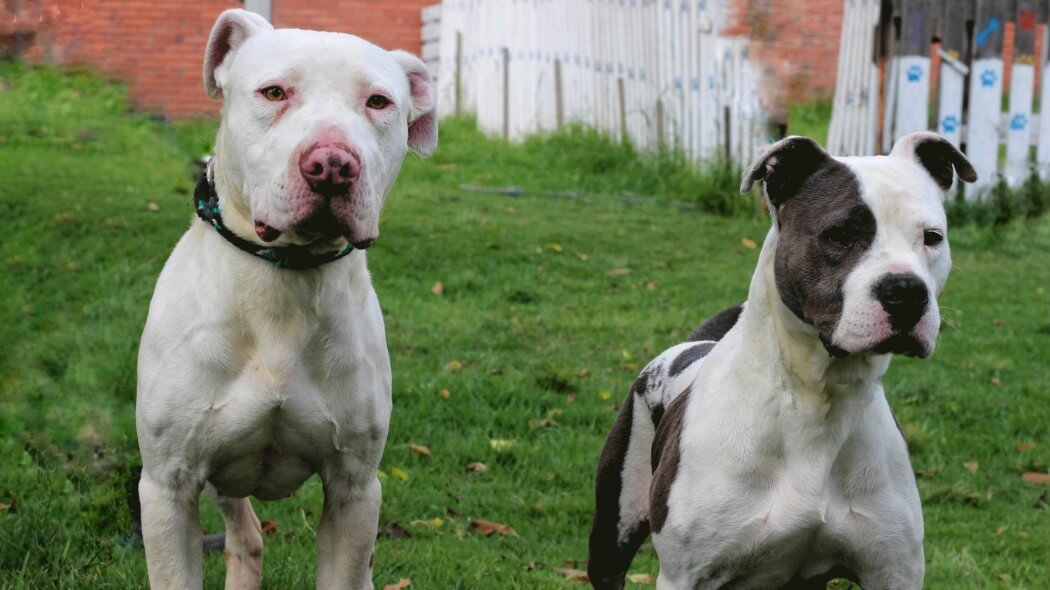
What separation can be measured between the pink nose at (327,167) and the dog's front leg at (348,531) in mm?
961

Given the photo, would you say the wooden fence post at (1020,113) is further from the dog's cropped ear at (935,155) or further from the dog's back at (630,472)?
the dog's cropped ear at (935,155)

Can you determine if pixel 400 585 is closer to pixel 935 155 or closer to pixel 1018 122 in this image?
pixel 935 155

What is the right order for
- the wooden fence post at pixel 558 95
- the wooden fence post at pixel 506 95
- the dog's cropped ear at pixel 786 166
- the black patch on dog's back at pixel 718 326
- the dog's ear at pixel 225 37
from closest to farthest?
1. the dog's cropped ear at pixel 786 166
2. the dog's ear at pixel 225 37
3. the black patch on dog's back at pixel 718 326
4. the wooden fence post at pixel 558 95
5. the wooden fence post at pixel 506 95

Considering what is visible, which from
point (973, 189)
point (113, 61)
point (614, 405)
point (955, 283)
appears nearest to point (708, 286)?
point (955, 283)

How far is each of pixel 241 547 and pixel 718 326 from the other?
5.93 feet

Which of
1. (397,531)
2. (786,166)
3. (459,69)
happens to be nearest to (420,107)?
(786,166)

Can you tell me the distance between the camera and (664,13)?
14305 mm

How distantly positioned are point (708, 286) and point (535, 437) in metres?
3.37

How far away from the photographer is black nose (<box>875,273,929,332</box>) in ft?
10.9

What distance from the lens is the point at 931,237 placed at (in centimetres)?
348

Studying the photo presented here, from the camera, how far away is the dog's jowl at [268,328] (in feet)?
11.8

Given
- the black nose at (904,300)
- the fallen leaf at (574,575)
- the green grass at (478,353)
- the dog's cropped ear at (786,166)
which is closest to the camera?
the black nose at (904,300)

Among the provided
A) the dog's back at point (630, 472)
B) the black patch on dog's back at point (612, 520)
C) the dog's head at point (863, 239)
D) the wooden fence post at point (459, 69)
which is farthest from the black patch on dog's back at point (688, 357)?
the wooden fence post at point (459, 69)

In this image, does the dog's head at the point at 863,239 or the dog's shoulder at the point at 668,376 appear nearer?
the dog's head at the point at 863,239
